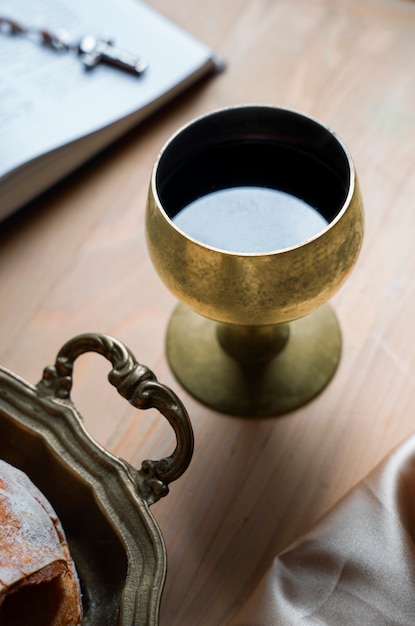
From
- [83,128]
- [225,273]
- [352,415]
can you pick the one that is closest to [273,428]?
[352,415]

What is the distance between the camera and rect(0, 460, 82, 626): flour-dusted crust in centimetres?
36

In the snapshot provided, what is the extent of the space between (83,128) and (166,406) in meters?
0.33

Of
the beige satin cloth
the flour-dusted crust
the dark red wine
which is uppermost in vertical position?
the dark red wine

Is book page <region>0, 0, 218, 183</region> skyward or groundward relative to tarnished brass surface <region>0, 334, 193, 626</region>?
skyward

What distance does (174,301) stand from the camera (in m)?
0.61

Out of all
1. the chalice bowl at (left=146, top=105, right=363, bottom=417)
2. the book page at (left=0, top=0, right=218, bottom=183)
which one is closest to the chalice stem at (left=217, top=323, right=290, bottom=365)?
the chalice bowl at (left=146, top=105, right=363, bottom=417)

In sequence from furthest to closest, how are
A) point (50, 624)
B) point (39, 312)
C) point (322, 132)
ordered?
point (39, 312), point (322, 132), point (50, 624)

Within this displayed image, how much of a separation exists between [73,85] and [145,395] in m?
0.39

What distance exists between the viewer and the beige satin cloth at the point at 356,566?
1.40ft

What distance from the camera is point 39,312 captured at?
601 millimetres

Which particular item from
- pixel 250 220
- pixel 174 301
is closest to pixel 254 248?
pixel 250 220

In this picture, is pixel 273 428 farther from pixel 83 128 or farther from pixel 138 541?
pixel 83 128

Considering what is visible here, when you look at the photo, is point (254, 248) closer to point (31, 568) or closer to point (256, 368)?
point (256, 368)

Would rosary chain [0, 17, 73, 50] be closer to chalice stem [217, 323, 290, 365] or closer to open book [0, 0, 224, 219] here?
open book [0, 0, 224, 219]
